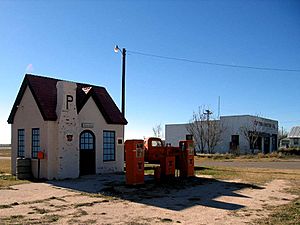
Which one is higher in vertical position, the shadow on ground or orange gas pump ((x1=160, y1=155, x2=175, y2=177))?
orange gas pump ((x1=160, y1=155, x2=175, y2=177))

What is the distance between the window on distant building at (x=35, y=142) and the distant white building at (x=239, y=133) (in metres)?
40.1

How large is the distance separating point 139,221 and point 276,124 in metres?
60.7

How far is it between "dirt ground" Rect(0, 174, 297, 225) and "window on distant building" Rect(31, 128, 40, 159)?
3.13 meters

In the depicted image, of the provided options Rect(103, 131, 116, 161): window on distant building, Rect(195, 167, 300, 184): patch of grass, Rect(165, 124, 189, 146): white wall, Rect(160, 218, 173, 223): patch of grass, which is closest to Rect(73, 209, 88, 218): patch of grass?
Rect(160, 218, 173, 223): patch of grass

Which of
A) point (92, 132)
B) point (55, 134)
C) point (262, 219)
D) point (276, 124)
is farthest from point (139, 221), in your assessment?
point (276, 124)

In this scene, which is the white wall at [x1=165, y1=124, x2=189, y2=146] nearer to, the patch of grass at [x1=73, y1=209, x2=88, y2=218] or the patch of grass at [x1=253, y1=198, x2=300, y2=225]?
the patch of grass at [x1=253, y1=198, x2=300, y2=225]

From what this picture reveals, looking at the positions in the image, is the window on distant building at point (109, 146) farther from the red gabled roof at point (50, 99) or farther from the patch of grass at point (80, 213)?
the patch of grass at point (80, 213)

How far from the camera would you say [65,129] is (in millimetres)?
18188

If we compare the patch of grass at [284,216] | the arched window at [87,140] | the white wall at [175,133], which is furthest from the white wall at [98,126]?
the white wall at [175,133]

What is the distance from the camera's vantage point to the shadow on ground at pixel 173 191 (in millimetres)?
11048

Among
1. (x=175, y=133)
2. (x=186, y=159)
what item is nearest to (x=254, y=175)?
(x=186, y=159)

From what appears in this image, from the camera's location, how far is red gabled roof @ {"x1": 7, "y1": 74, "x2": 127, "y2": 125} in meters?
18.4

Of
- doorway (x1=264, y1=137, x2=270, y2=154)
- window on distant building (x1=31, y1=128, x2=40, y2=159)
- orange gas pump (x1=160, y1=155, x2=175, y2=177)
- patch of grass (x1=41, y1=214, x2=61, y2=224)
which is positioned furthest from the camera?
doorway (x1=264, y1=137, x2=270, y2=154)

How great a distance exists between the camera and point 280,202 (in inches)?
448
